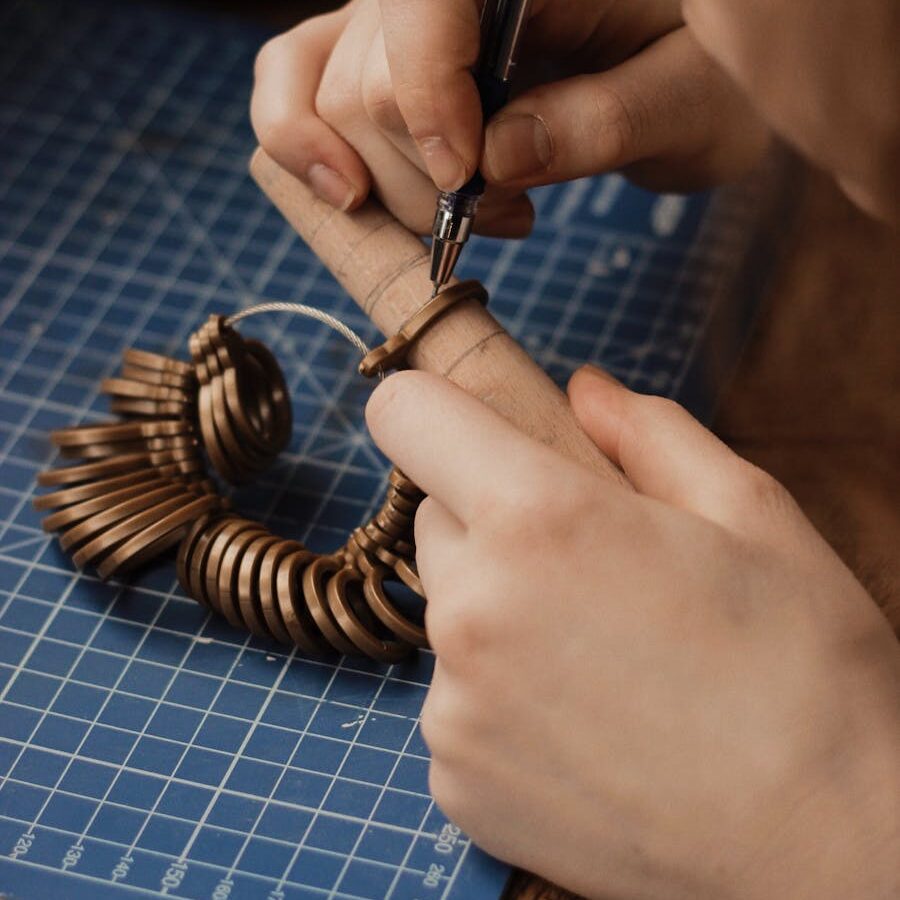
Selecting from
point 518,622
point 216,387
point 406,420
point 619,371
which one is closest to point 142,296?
point 216,387

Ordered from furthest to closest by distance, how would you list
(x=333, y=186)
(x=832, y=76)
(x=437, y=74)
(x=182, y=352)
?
(x=182, y=352)
(x=333, y=186)
(x=437, y=74)
(x=832, y=76)

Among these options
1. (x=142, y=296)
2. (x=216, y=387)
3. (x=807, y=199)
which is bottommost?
(x=142, y=296)

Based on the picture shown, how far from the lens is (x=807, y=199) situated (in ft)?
2.47

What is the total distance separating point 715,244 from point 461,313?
0.43 metres

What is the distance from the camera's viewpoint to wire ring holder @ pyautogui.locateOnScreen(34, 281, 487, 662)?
3.01ft

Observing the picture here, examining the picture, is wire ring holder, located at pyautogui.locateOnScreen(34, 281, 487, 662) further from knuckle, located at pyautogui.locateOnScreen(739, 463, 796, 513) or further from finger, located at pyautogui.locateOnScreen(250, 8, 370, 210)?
knuckle, located at pyautogui.locateOnScreen(739, 463, 796, 513)

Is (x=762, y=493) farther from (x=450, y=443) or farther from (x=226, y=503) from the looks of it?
(x=226, y=503)

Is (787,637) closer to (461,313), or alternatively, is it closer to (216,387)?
(461,313)

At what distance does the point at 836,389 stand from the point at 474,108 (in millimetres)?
292

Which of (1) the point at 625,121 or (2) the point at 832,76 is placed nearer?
(2) the point at 832,76

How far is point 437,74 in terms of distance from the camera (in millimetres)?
868

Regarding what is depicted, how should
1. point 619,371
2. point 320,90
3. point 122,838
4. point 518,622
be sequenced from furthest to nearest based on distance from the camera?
point 619,371
point 320,90
point 122,838
point 518,622

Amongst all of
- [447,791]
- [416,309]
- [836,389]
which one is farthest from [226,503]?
[836,389]

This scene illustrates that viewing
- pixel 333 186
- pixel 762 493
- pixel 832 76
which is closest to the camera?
pixel 832 76
